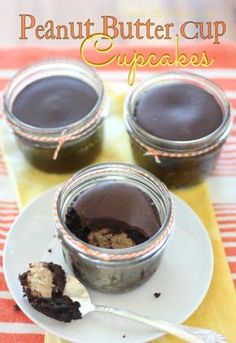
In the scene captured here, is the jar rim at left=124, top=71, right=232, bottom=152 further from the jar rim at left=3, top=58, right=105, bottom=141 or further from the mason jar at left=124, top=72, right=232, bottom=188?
the jar rim at left=3, top=58, right=105, bottom=141

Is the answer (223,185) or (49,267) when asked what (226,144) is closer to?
(223,185)

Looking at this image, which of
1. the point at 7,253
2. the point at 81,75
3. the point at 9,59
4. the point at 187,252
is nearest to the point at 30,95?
the point at 81,75

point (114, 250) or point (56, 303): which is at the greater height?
point (114, 250)

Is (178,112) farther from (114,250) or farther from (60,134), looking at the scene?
(114,250)

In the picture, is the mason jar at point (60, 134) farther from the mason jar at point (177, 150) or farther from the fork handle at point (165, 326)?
the fork handle at point (165, 326)

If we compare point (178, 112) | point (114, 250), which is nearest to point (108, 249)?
point (114, 250)

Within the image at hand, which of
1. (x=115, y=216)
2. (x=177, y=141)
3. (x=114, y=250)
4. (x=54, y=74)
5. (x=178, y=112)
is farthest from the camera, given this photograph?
(x=54, y=74)

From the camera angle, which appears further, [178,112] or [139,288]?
[178,112]
